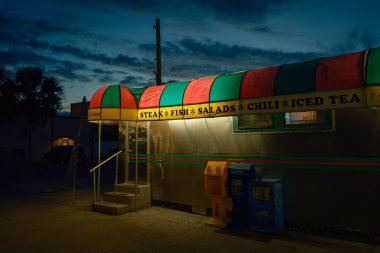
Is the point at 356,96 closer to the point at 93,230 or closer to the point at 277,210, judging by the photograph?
the point at 277,210

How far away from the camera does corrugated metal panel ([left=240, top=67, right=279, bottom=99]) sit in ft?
23.2

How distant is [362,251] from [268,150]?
2.79m

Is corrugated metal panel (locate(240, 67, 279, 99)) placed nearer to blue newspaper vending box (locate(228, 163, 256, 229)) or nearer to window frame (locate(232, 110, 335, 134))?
window frame (locate(232, 110, 335, 134))

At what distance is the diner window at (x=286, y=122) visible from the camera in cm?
712

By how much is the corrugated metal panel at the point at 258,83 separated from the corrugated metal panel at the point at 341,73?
97 cm

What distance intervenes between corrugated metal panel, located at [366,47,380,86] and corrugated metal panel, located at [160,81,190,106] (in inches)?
172

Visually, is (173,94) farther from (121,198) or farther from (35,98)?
(35,98)

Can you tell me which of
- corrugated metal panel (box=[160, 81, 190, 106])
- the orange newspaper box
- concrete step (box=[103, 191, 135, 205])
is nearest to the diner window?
the orange newspaper box

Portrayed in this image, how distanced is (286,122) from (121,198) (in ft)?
16.4

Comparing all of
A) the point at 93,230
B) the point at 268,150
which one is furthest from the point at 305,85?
the point at 93,230

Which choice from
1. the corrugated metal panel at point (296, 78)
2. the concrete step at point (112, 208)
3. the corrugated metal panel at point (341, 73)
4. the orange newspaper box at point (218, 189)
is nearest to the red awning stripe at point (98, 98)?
the concrete step at point (112, 208)

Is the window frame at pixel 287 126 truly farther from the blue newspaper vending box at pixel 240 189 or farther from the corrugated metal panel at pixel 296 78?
the blue newspaper vending box at pixel 240 189

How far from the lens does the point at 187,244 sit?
654 cm

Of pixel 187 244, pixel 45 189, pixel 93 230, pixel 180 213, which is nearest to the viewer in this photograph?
pixel 187 244
